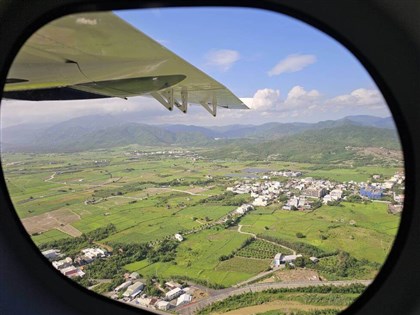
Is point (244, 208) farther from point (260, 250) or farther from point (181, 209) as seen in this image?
point (181, 209)

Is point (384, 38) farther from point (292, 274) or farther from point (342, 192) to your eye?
→ point (292, 274)

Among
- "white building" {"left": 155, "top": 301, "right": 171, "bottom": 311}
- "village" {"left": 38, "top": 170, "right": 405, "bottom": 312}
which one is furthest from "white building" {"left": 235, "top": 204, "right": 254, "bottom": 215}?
"white building" {"left": 155, "top": 301, "right": 171, "bottom": 311}

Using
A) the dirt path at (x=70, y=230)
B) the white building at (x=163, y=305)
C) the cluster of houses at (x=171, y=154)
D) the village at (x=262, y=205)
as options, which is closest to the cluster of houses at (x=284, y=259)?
the village at (x=262, y=205)

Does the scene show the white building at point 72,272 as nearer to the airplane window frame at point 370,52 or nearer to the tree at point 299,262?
the airplane window frame at point 370,52

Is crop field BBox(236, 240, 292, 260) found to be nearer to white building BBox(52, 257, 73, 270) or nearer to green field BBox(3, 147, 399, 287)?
green field BBox(3, 147, 399, 287)

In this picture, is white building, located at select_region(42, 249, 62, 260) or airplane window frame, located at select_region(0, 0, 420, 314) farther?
white building, located at select_region(42, 249, 62, 260)

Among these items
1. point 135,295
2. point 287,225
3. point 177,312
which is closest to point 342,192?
point 287,225

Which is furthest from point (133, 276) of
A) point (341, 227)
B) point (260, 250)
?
point (341, 227)
